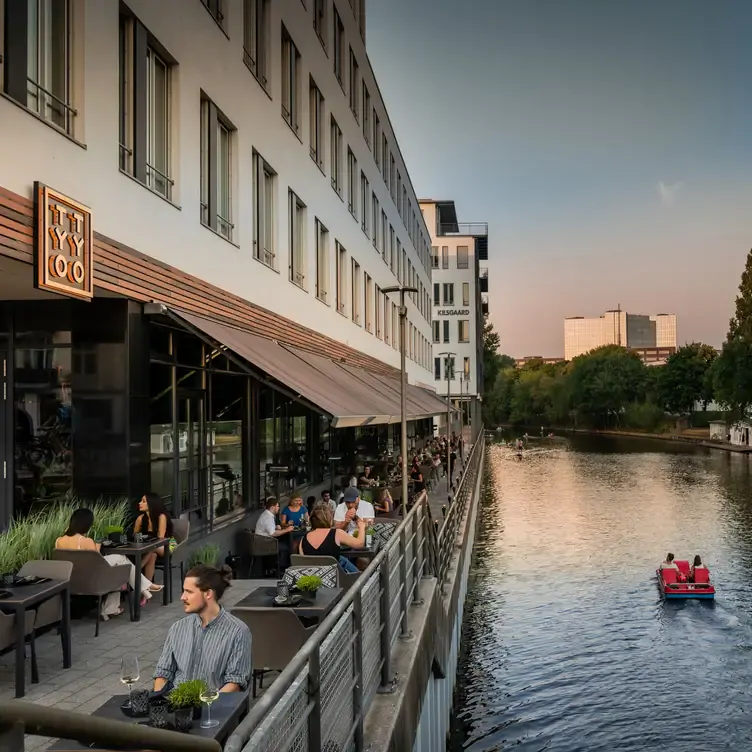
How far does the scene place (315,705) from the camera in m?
3.84

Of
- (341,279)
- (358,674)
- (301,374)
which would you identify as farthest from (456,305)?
(358,674)

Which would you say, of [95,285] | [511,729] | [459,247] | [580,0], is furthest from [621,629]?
[459,247]

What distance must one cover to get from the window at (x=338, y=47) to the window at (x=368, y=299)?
7.42m

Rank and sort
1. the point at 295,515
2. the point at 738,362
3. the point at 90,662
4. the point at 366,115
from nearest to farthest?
1. the point at 90,662
2. the point at 295,515
3. the point at 366,115
4. the point at 738,362

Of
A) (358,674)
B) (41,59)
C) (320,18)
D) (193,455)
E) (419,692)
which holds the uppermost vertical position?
(320,18)

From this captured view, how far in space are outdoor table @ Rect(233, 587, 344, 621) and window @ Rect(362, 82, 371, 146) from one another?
2461 centimetres

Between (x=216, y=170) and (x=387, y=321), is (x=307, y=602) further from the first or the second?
(x=387, y=321)

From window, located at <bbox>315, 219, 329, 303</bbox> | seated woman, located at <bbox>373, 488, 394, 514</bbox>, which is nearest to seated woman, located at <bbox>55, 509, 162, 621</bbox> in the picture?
seated woman, located at <bbox>373, 488, 394, 514</bbox>

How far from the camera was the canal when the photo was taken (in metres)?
14.6

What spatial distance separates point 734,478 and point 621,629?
37593 millimetres

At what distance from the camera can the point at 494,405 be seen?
6107 inches

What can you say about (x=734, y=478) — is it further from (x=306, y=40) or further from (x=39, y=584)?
(x=39, y=584)

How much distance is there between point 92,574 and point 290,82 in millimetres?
14154

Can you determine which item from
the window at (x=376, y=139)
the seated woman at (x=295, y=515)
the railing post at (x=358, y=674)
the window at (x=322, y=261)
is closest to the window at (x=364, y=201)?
the window at (x=376, y=139)
